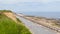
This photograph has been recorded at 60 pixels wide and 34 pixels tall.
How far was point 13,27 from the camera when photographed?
2194cm

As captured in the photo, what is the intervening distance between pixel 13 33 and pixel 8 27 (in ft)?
4.84

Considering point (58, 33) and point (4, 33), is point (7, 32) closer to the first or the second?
point (4, 33)

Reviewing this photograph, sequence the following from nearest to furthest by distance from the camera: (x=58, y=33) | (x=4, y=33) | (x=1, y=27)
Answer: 1. (x=4, y=33)
2. (x=1, y=27)
3. (x=58, y=33)

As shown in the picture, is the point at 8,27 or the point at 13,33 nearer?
the point at 13,33

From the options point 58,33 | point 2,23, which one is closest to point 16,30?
point 2,23

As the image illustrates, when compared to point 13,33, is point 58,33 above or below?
below

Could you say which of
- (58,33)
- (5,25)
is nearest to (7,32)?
(5,25)

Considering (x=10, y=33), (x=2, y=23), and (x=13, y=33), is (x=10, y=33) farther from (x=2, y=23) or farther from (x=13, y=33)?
(x=2, y=23)

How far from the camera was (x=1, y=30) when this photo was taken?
20875 millimetres

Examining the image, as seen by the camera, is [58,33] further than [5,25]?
Yes

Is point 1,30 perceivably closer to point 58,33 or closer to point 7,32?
point 7,32

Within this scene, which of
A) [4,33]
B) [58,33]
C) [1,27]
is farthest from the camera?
[58,33]

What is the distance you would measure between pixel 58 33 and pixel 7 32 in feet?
64.3

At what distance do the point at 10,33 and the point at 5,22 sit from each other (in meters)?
2.24
